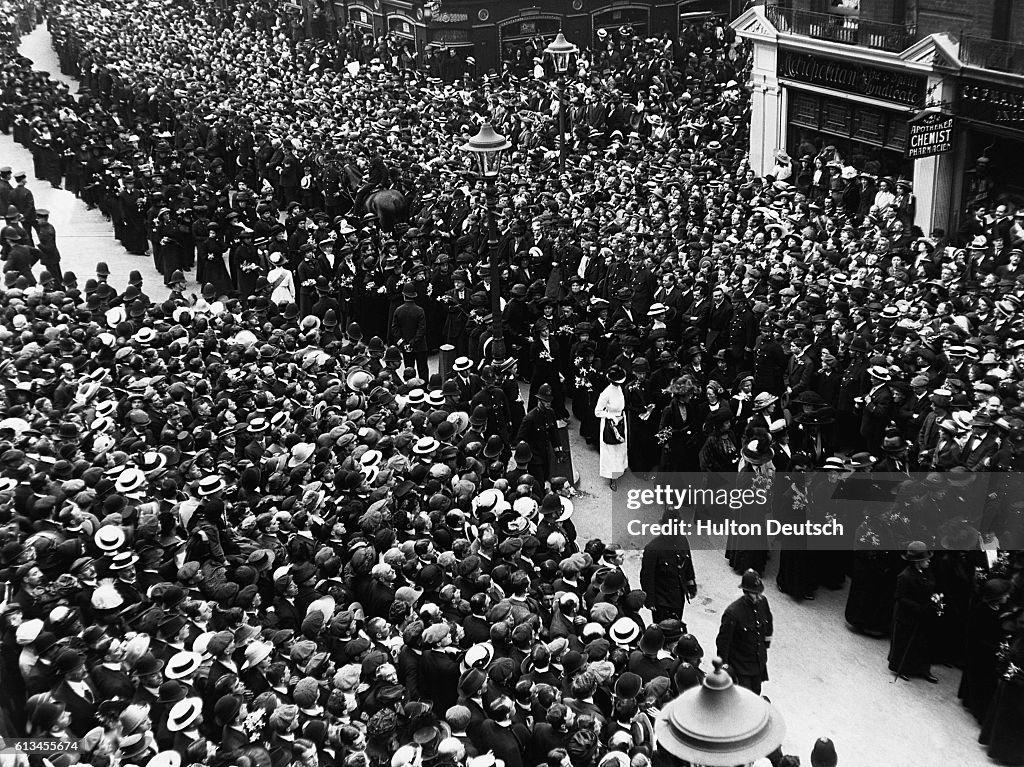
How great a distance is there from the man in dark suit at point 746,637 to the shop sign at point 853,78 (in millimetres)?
14297

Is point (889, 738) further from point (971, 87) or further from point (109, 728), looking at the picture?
point (971, 87)

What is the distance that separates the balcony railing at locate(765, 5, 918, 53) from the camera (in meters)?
22.3

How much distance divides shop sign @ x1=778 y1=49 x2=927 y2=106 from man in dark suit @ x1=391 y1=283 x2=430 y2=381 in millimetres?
10617

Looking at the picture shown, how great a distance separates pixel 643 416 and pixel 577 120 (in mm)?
15163

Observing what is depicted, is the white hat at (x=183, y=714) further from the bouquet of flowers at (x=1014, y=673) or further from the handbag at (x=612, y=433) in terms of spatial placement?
the handbag at (x=612, y=433)

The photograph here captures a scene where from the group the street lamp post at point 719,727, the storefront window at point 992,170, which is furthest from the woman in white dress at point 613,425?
the storefront window at point 992,170

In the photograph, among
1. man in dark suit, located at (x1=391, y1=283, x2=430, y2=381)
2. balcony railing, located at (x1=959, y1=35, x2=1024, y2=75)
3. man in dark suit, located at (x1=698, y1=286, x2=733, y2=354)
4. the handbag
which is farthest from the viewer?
balcony railing, located at (x1=959, y1=35, x2=1024, y2=75)

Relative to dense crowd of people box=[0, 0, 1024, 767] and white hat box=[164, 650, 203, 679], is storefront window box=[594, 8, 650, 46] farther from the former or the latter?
white hat box=[164, 650, 203, 679]

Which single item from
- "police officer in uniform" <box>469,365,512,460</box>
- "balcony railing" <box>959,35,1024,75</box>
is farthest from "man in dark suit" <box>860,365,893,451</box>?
"balcony railing" <box>959,35,1024,75</box>

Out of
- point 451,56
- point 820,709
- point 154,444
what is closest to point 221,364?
point 154,444

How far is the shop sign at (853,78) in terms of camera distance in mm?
21750

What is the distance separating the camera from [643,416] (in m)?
14.5

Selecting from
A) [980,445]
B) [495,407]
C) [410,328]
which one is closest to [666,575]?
[980,445]

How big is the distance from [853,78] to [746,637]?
641 inches
